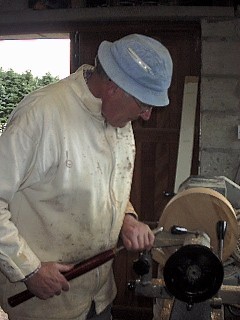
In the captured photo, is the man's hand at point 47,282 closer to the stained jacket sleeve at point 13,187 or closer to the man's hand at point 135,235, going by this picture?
the stained jacket sleeve at point 13,187

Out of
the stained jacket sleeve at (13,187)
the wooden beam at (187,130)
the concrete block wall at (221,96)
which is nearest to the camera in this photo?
the stained jacket sleeve at (13,187)

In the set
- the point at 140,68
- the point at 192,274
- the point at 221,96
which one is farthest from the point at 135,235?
the point at 221,96

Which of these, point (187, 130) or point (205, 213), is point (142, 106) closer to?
point (205, 213)

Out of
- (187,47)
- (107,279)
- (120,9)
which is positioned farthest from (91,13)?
(107,279)

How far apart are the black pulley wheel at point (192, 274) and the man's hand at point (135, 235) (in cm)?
23

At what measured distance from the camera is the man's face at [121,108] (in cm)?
127

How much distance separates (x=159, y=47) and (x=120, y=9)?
1624 mm

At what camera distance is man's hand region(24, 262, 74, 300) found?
124cm

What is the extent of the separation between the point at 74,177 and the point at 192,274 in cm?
42

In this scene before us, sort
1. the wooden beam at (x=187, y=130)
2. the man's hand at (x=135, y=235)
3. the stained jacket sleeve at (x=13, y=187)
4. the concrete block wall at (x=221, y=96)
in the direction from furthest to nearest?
the wooden beam at (x=187, y=130)
the concrete block wall at (x=221, y=96)
the man's hand at (x=135, y=235)
the stained jacket sleeve at (x=13, y=187)

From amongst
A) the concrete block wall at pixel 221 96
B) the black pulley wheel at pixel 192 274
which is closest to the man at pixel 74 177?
the black pulley wheel at pixel 192 274

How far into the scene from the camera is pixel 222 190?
1.63 meters

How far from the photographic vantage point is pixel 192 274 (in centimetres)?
107

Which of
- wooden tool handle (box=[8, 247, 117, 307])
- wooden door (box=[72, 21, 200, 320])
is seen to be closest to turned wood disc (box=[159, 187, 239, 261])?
wooden tool handle (box=[8, 247, 117, 307])
